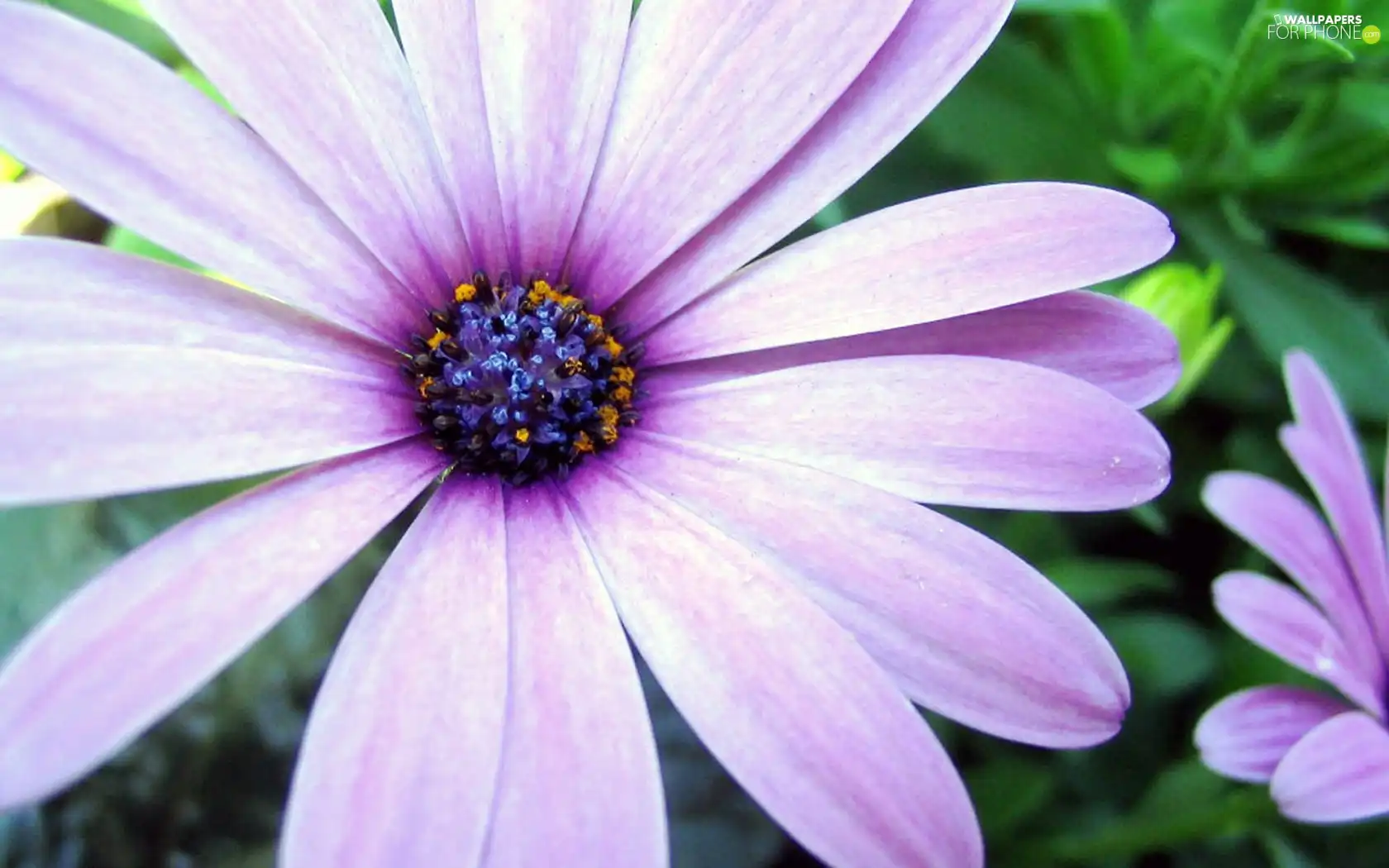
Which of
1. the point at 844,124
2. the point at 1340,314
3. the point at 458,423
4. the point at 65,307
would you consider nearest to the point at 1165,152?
the point at 1340,314

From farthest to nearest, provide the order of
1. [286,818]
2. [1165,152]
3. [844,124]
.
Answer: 1. [1165,152]
2. [844,124]
3. [286,818]

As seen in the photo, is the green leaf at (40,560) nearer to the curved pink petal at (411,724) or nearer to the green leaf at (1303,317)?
the curved pink petal at (411,724)

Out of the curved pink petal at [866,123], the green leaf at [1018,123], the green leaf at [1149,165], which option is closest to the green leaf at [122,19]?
the curved pink petal at [866,123]

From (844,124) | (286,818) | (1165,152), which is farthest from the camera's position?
(1165,152)

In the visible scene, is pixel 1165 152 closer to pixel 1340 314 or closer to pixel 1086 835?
pixel 1340 314

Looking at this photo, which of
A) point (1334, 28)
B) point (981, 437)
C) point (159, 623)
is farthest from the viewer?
point (1334, 28)

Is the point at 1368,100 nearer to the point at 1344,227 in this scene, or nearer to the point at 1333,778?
the point at 1344,227

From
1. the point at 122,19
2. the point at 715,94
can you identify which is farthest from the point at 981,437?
the point at 122,19
